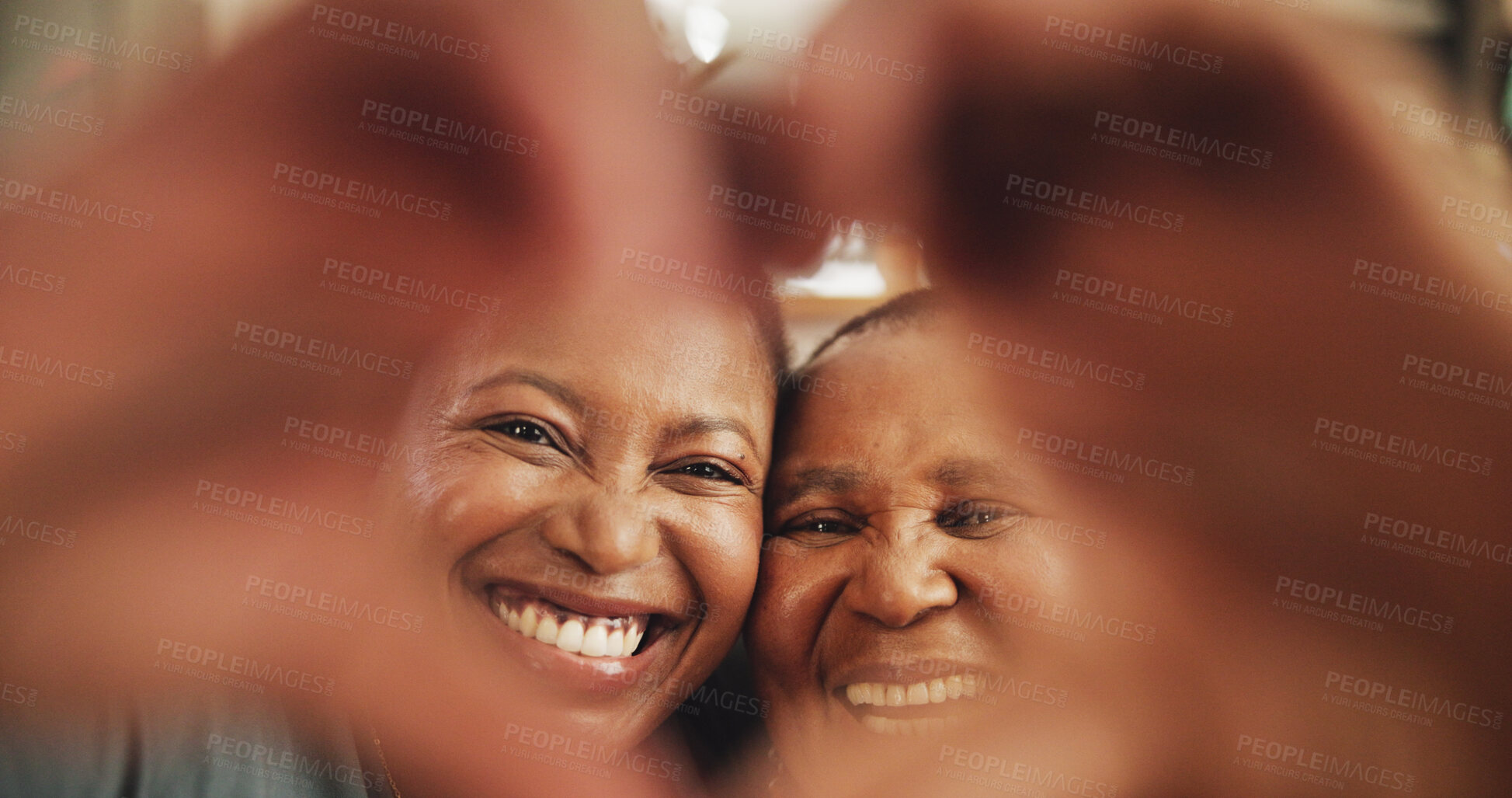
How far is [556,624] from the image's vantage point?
4.50 feet

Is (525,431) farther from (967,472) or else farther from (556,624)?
(967,472)

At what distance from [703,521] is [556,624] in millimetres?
258

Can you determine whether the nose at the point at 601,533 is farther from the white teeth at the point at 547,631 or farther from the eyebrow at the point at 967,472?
the eyebrow at the point at 967,472

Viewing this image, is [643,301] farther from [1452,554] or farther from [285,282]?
[1452,554]

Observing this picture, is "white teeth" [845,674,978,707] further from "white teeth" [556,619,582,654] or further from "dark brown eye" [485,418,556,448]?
"dark brown eye" [485,418,556,448]

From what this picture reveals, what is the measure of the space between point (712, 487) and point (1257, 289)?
34.8 inches

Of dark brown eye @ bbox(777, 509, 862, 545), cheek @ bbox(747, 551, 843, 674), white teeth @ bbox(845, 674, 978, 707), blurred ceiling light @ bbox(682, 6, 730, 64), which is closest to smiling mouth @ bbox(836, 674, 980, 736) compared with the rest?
white teeth @ bbox(845, 674, 978, 707)

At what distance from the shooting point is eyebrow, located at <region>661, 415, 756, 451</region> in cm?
139

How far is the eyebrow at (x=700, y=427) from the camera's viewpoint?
1387 millimetres

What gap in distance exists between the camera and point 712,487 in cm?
143

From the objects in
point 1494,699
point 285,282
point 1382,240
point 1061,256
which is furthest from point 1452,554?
point 285,282

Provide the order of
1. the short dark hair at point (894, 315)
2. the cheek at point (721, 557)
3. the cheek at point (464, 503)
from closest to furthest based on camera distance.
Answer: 1. the cheek at point (464, 503)
2. the cheek at point (721, 557)
3. the short dark hair at point (894, 315)

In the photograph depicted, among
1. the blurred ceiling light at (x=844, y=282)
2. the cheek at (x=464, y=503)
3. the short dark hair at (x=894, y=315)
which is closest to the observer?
the cheek at (x=464, y=503)

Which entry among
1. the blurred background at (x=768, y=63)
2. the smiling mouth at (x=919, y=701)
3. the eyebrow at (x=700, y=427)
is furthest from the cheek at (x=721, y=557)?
the blurred background at (x=768, y=63)
